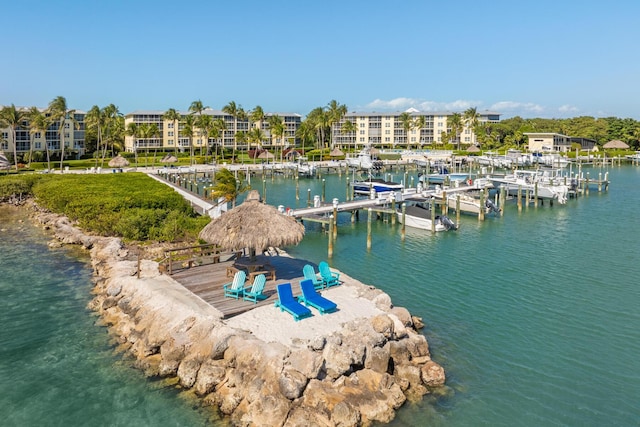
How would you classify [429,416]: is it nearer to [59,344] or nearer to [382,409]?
[382,409]

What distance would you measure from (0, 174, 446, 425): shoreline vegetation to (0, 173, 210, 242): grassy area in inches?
492

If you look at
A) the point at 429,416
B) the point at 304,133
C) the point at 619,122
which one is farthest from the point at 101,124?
the point at 619,122

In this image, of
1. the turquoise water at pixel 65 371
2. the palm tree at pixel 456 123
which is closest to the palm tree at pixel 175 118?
the palm tree at pixel 456 123

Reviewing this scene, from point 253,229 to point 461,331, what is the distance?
9667mm

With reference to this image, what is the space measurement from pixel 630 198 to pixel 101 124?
82.3m

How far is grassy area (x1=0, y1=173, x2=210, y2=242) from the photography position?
34.0m

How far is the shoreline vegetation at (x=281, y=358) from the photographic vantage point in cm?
1462

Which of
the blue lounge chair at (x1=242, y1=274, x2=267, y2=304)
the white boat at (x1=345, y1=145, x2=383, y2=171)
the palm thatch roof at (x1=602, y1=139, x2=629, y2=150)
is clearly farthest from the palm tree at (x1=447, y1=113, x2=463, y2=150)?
the blue lounge chair at (x1=242, y1=274, x2=267, y2=304)

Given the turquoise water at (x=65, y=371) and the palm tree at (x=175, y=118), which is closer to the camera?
the turquoise water at (x=65, y=371)

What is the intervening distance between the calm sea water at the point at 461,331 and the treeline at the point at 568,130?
9309 cm

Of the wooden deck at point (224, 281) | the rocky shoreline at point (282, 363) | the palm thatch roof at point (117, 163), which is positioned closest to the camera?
the rocky shoreline at point (282, 363)

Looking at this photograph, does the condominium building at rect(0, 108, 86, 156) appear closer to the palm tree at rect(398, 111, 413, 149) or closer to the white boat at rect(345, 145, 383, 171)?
the white boat at rect(345, 145, 383, 171)

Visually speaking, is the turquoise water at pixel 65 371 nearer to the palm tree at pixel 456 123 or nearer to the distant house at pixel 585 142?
the palm tree at pixel 456 123

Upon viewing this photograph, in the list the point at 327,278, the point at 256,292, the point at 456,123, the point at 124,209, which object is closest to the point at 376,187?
the point at 124,209
